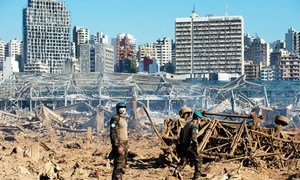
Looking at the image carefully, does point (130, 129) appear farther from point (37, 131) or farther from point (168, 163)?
point (168, 163)

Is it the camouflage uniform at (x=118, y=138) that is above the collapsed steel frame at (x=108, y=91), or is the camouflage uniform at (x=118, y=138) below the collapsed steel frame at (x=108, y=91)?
above

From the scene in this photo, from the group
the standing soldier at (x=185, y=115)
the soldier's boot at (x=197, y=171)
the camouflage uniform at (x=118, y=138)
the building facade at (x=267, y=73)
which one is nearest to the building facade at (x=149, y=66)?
the building facade at (x=267, y=73)

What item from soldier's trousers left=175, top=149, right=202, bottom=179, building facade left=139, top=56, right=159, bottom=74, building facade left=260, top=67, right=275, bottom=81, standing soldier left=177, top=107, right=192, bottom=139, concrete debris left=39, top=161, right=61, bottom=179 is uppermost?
standing soldier left=177, top=107, right=192, bottom=139

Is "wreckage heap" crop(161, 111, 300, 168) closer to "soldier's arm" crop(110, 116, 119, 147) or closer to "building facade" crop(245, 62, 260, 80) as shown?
"soldier's arm" crop(110, 116, 119, 147)

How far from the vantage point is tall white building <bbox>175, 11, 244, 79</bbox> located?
562 feet

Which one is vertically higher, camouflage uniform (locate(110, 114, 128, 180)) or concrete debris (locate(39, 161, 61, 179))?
camouflage uniform (locate(110, 114, 128, 180))

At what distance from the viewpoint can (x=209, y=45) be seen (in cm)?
17475

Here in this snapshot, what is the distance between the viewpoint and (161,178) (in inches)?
527

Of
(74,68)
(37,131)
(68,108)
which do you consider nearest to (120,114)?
(37,131)

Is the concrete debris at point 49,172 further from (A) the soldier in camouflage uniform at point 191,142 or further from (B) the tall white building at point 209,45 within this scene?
(B) the tall white building at point 209,45

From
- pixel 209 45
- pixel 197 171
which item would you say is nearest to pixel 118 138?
pixel 197 171

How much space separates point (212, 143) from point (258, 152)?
36.2 inches

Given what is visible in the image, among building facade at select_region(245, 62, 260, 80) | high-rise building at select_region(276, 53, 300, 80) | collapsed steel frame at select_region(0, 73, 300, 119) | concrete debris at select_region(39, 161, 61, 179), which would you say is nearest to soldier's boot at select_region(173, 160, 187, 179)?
concrete debris at select_region(39, 161, 61, 179)

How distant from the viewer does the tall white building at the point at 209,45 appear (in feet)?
562
